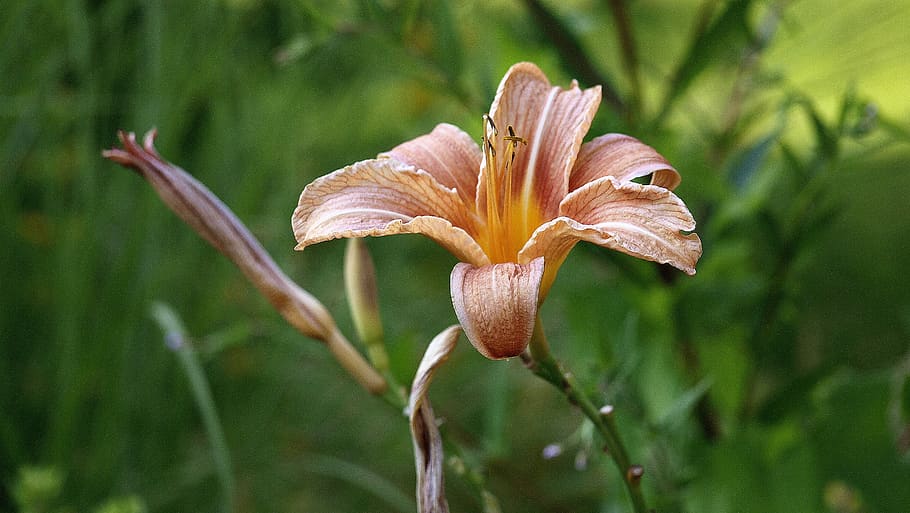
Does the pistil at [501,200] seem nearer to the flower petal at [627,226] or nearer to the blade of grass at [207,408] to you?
the flower petal at [627,226]

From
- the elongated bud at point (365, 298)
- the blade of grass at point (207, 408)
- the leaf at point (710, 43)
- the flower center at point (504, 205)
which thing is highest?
the leaf at point (710, 43)

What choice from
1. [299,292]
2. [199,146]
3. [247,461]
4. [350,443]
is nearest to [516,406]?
[350,443]

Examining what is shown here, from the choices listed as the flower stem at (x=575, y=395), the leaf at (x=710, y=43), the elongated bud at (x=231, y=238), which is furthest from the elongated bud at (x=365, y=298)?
the leaf at (x=710, y=43)

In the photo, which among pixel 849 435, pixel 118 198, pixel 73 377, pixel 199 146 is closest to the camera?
pixel 849 435

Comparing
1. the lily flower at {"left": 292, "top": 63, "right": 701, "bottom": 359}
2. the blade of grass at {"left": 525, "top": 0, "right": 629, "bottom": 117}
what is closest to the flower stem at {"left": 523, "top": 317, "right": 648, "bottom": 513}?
the lily flower at {"left": 292, "top": 63, "right": 701, "bottom": 359}

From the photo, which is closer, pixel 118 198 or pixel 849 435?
pixel 849 435

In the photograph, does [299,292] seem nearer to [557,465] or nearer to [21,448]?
[21,448]

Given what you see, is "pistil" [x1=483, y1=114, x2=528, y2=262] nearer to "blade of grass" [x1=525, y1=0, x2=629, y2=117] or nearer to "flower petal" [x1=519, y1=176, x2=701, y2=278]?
"flower petal" [x1=519, y1=176, x2=701, y2=278]

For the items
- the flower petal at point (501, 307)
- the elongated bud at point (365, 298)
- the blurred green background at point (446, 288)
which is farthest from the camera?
the blurred green background at point (446, 288)
